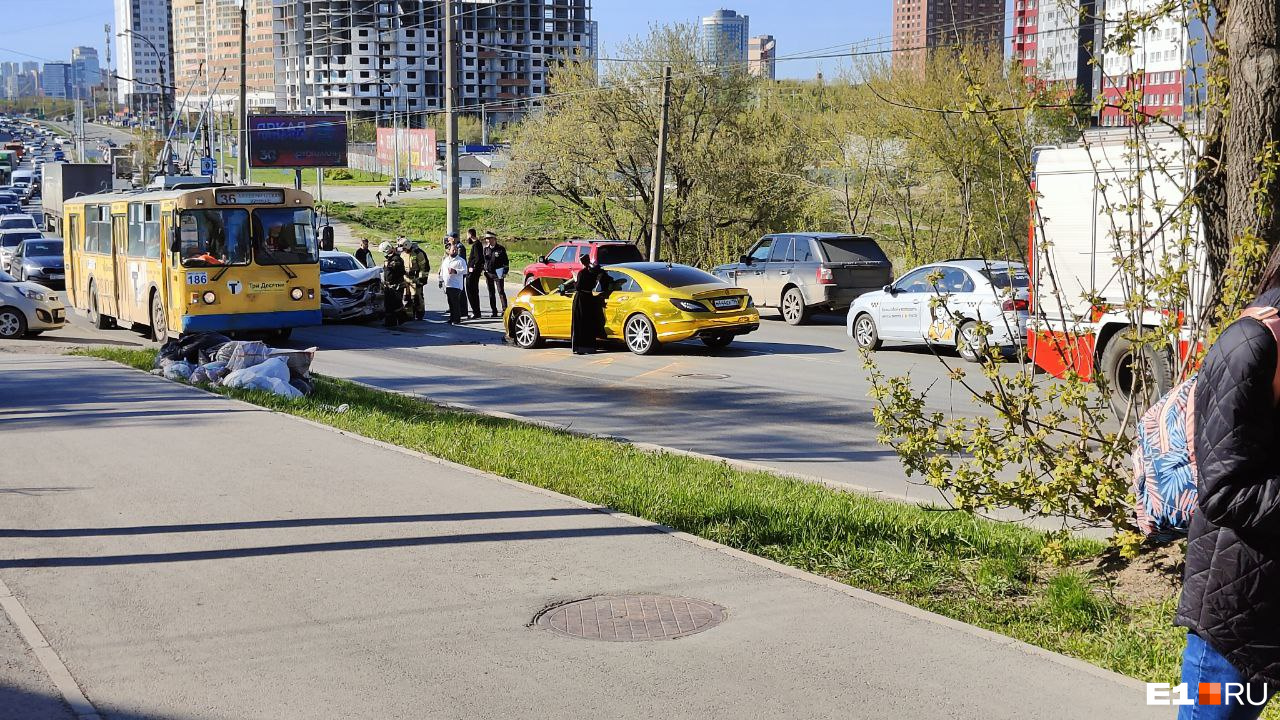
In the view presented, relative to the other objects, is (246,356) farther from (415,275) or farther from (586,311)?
(415,275)

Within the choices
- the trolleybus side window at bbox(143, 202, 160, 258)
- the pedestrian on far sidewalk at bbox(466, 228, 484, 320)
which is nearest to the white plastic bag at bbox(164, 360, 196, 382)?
the trolleybus side window at bbox(143, 202, 160, 258)

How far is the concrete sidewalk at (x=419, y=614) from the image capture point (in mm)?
5105

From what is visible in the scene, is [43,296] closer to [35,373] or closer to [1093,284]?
[35,373]

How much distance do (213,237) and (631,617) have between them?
17.5m

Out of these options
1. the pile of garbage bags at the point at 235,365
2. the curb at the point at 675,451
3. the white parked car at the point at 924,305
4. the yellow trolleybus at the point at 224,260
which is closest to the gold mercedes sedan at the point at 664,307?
the white parked car at the point at 924,305

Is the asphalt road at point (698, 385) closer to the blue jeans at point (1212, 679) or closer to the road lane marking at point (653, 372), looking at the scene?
the road lane marking at point (653, 372)

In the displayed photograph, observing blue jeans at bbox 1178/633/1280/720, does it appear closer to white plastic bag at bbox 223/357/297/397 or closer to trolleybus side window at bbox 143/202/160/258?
white plastic bag at bbox 223/357/297/397

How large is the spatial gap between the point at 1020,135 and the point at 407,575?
404 cm

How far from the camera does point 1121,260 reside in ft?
21.4

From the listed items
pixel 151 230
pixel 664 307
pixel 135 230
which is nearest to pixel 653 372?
pixel 664 307

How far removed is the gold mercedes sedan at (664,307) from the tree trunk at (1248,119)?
46.4 feet

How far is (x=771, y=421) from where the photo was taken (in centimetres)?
1401

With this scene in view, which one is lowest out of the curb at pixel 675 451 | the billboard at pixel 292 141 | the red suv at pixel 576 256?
the curb at pixel 675 451

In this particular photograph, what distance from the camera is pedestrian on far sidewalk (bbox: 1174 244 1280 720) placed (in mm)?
3281
